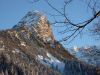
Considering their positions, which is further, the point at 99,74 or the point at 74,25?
the point at 99,74

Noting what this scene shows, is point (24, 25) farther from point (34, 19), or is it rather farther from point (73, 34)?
point (73, 34)

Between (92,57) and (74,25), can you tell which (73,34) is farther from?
(92,57)

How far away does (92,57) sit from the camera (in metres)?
11.9

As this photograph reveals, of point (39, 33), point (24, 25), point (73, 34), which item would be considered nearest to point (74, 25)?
point (73, 34)

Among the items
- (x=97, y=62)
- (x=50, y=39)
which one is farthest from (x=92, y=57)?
(x=50, y=39)

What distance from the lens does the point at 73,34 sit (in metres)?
10.4

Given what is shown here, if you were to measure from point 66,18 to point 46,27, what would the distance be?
51 centimetres

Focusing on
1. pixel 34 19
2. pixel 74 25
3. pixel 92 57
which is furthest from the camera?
pixel 92 57

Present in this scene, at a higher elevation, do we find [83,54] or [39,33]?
[39,33]

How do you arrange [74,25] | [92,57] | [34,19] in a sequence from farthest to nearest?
[92,57]
[34,19]
[74,25]

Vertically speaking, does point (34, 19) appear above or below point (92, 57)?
above

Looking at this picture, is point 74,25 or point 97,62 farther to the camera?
point 97,62

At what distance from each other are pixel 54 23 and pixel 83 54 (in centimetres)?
183

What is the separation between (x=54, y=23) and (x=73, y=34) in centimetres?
54
